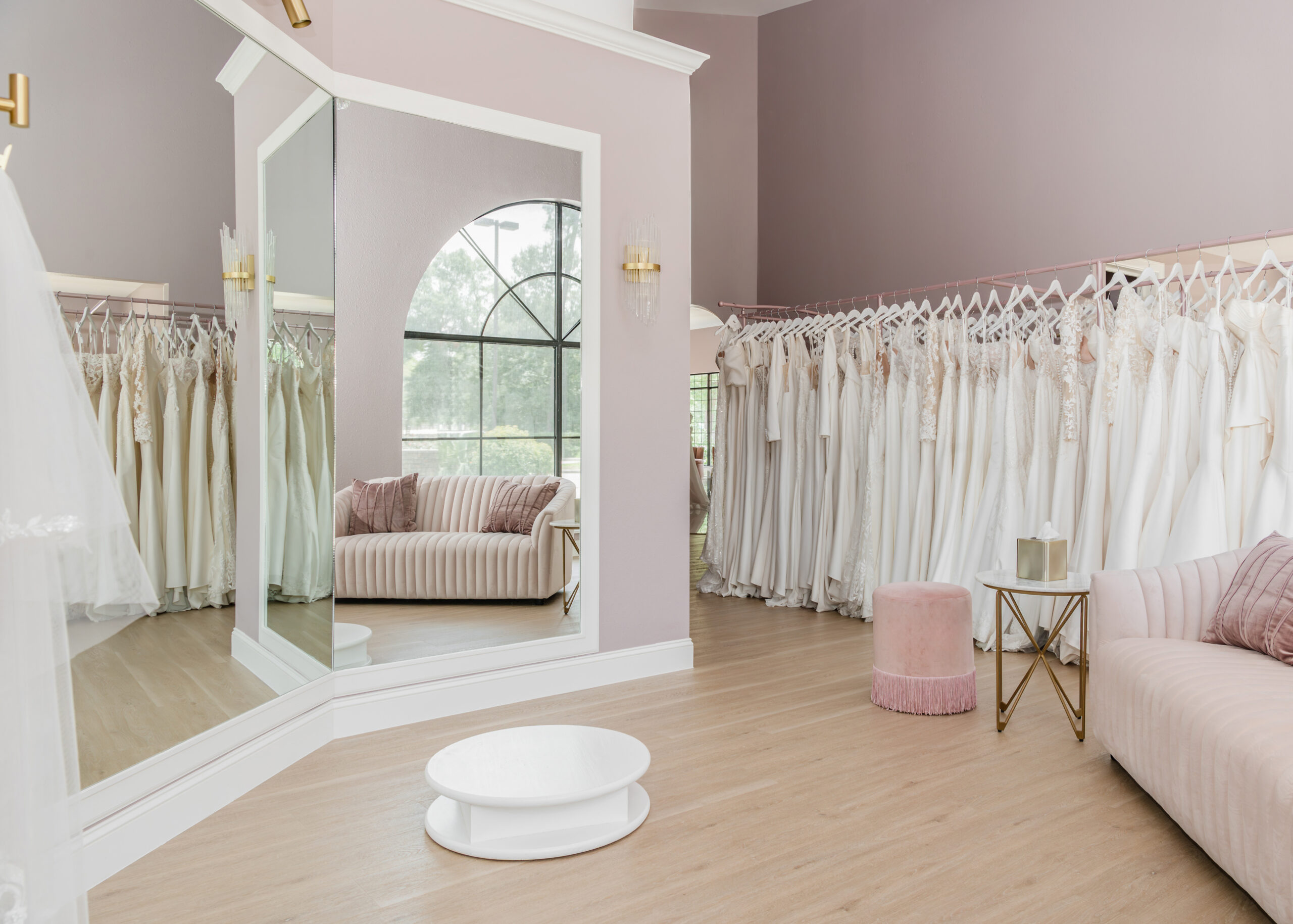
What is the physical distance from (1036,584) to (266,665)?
2785mm

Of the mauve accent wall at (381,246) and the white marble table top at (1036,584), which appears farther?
the mauve accent wall at (381,246)

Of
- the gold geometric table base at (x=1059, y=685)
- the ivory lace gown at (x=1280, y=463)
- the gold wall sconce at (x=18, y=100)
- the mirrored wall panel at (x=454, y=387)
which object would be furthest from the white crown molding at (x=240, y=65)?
the ivory lace gown at (x=1280, y=463)

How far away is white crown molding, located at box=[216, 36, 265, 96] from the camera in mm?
2754

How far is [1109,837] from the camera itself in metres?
2.47

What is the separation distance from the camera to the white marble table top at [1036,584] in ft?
10.4

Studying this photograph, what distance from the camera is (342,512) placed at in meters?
3.41

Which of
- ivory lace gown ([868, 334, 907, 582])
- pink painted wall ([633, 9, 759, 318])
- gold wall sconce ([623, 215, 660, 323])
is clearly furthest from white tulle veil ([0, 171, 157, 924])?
pink painted wall ([633, 9, 759, 318])

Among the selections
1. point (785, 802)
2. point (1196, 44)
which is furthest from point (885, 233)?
point (785, 802)

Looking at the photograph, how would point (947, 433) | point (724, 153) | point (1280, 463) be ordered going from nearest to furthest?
1. point (1280, 463)
2. point (947, 433)
3. point (724, 153)

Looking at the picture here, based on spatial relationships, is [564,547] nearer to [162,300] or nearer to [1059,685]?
[162,300]

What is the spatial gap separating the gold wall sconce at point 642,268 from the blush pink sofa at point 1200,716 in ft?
7.23

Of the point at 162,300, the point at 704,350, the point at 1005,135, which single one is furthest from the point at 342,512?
the point at 704,350

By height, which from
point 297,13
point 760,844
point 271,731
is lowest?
point 760,844

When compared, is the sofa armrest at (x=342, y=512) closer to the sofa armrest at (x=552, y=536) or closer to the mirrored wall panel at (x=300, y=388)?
the mirrored wall panel at (x=300, y=388)
